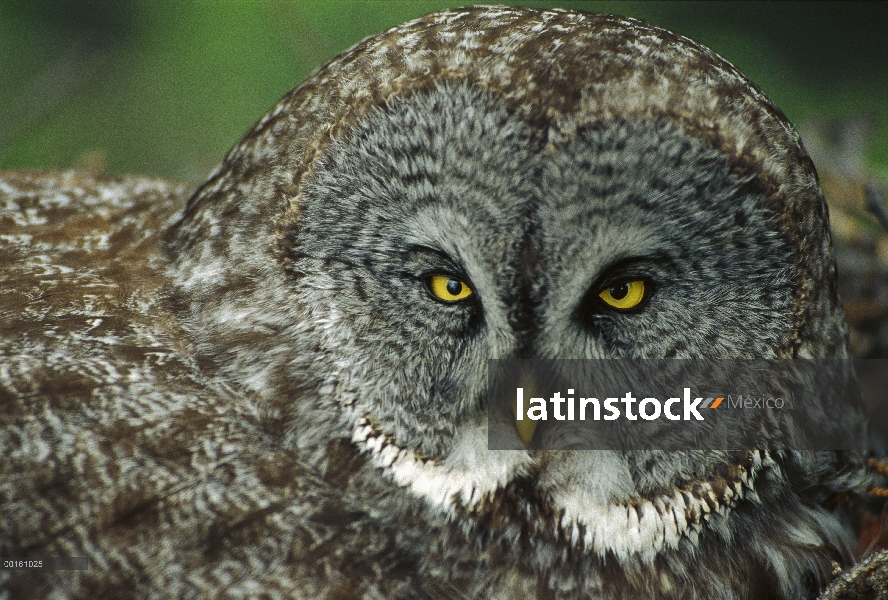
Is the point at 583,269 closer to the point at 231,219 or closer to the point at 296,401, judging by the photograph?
the point at 296,401

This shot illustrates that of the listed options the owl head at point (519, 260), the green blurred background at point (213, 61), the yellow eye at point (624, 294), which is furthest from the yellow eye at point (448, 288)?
the green blurred background at point (213, 61)

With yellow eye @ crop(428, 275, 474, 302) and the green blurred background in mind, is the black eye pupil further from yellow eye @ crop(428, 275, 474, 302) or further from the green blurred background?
the green blurred background

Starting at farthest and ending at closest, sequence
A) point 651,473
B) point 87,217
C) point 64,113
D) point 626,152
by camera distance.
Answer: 1. point 64,113
2. point 87,217
3. point 651,473
4. point 626,152

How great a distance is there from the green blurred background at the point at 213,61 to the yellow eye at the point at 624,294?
1.72 m

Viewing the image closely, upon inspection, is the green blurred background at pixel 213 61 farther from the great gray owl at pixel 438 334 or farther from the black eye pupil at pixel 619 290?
the black eye pupil at pixel 619 290

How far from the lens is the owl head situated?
1.02 meters

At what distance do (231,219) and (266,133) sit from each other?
15 centimetres

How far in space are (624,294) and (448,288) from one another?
23 cm

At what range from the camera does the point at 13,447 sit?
42.3 inches

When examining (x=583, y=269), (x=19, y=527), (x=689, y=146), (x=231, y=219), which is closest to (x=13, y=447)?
(x=19, y=527)

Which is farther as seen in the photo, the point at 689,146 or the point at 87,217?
the point at 87,217

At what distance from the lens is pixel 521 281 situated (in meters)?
1.02

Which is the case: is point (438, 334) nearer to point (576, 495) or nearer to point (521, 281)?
point (521, 281)

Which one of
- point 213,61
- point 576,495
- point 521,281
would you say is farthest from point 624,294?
point 213,61
